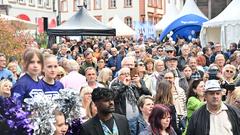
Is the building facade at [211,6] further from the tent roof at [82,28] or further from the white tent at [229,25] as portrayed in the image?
the tent roof at [82,28]

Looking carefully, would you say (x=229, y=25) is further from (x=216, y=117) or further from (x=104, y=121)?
(x=104, y=121)

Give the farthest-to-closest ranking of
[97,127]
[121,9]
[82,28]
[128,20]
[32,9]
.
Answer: [121,9]
[128,20]
[32,9]
[82,28]
[97,127]

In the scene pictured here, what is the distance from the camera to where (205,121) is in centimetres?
708

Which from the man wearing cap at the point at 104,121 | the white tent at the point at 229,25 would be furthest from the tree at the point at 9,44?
the white tent at the point at 229,25

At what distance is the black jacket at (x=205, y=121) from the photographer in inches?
278

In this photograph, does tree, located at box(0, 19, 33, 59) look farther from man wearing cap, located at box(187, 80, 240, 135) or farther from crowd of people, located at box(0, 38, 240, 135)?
man wearing cap, located at box(187, 80, 240, 135)

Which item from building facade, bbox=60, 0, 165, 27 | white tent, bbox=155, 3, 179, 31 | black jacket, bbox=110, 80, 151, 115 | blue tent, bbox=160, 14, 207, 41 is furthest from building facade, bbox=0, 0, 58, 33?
black jacket, bbox=110, 80, 151, 115

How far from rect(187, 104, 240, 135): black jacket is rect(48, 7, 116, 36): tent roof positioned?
525 inches

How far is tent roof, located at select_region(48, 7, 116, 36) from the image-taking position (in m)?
20.3

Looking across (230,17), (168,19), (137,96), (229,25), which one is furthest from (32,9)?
(137,96)

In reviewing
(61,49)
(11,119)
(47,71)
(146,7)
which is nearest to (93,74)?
(47,71)

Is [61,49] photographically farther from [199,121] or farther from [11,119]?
[11,119]

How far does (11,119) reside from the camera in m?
5.35

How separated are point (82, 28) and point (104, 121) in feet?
45.9
